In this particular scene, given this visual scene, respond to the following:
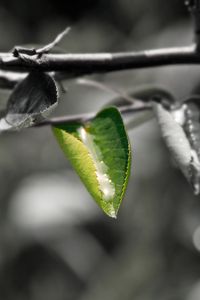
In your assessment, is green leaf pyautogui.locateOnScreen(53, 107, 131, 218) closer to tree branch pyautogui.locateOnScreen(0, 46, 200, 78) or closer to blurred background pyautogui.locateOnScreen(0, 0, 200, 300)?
tree branch pyautogui.locateOnScreen(0, 46, 200, 78)

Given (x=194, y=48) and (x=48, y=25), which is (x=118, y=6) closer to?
(x=48, y=25)

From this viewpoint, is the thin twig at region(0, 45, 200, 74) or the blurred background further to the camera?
the blurred background

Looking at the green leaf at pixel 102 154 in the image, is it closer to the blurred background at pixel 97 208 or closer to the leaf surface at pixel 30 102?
the leaf surface at pixel 30 102

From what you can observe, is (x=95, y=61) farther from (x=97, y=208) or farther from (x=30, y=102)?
→ (x=97, y=208)

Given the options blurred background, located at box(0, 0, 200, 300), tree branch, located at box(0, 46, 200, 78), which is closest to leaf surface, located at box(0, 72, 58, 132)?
tree branch, located at box(0, 46, 200, 78)

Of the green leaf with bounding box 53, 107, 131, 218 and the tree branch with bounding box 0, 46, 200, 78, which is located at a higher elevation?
the tree branch with bounding box 0, 46, 200, 78

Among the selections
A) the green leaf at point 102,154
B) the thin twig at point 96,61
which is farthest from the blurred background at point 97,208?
the green leaf at point 102,154

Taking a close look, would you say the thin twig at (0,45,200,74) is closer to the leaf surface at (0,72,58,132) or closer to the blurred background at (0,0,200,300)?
the leaf surface at (0,72,58,132)

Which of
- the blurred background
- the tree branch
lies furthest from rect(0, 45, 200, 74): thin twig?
the blurred background
